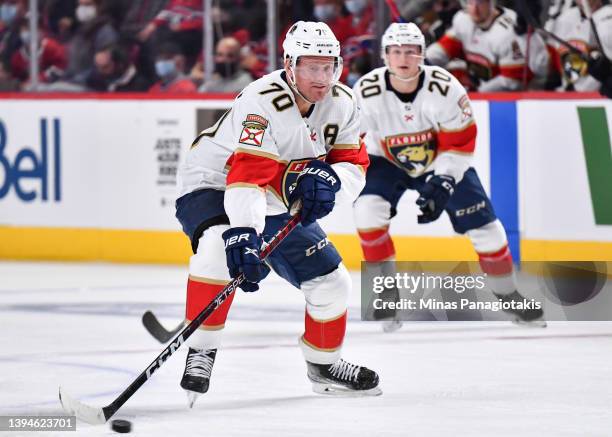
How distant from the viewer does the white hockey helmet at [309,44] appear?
4.18 metres

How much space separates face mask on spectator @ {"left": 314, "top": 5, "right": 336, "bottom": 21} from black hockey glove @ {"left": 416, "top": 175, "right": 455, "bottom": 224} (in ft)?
8.56

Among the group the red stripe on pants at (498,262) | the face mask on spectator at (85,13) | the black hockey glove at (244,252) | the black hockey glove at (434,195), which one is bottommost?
the red stripe on pants at (498,262)

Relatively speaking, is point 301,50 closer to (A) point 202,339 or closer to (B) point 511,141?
(A) point 202,339

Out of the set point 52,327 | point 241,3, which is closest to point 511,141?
point 241,3

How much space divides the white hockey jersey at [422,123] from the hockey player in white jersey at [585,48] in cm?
181

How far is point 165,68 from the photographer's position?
29.5 feet

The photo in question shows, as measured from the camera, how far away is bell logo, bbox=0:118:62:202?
29.7 ft

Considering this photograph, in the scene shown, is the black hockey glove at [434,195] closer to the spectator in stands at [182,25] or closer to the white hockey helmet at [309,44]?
the white hockey helmet at [309,44]

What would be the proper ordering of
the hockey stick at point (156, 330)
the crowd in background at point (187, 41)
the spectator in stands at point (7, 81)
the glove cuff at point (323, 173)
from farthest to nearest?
1. the spectator in stands at point (7, 81)
2. the crowd in background at point (187, 41)
3. the hockey stick at point (156, 330)
4. the glove cuff at point (323, 173)

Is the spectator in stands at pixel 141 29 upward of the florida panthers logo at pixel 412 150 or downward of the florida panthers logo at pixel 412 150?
upward

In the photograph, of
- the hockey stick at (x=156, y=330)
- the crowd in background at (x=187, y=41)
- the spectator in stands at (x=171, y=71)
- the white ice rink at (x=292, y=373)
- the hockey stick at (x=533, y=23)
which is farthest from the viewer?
the spectator in stands at (x=171, y=71)

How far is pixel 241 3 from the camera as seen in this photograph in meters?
8.61

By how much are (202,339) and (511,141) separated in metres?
3.92

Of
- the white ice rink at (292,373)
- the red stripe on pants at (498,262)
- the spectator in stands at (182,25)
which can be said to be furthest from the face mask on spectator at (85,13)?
the red stripe on pants at (498,262)
